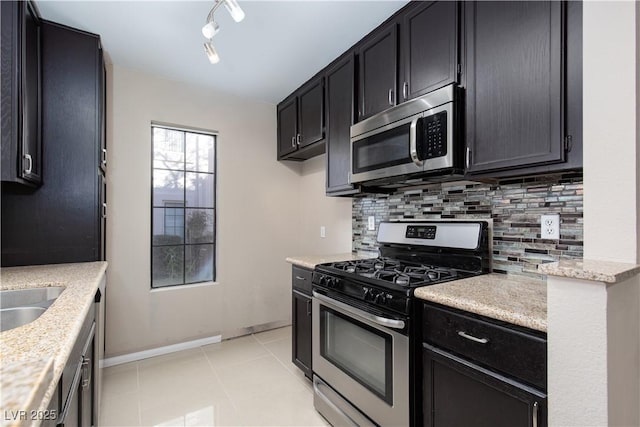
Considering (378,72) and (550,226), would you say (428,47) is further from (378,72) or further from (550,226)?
(550,226)

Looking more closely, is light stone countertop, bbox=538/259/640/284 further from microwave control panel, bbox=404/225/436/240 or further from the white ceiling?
the white ceiling

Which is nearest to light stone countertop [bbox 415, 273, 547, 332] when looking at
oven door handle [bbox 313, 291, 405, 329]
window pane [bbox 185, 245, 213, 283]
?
oven door handle [bbox 313, 291, 405, 329]

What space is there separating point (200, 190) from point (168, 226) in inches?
18.1

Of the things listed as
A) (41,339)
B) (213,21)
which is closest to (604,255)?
(41,339)

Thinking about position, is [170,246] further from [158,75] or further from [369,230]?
[369,230]

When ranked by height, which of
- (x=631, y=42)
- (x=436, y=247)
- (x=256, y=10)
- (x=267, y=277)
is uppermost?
(x=256, y=10)

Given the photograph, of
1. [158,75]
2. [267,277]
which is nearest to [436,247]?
[267,277]

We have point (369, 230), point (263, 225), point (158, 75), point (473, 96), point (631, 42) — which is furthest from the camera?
point (263, 225)

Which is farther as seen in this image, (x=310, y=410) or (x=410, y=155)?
(x=310, y=410)

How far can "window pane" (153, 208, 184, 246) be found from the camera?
115 inches

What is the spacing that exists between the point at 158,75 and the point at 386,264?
2587 mm

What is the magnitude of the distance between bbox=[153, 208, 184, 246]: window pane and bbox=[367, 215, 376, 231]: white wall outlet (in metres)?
1.81

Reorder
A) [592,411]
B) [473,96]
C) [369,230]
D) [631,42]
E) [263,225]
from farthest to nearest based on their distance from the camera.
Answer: [263,225] → [369,230] → [473,96] → [631,42] → [592,411]

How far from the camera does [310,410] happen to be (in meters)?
2.03
